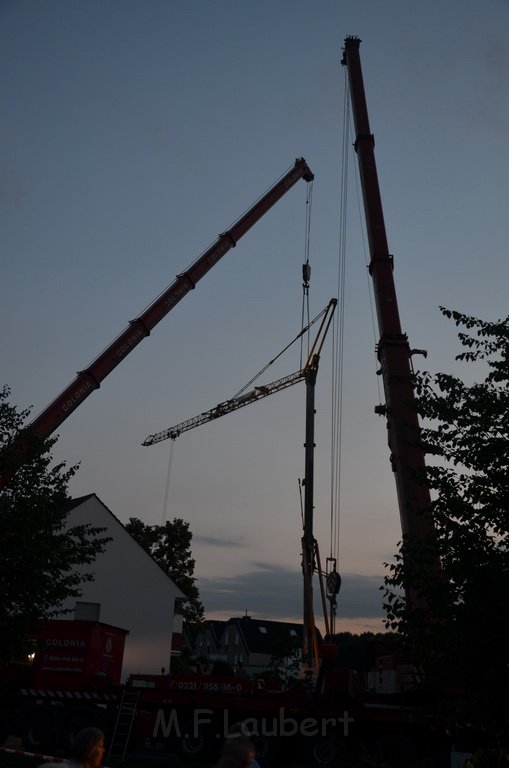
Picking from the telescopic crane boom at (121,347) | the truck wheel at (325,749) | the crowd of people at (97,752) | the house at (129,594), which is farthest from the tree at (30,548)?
the house at (129,594)

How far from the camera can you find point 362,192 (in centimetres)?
2477

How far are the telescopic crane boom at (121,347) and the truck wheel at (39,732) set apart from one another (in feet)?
26.4

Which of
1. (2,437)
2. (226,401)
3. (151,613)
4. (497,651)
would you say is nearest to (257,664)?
(226,401)

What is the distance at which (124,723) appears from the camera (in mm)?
20484

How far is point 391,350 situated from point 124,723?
12783 mm

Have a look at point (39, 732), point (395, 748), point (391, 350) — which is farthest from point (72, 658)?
point (391, 350)

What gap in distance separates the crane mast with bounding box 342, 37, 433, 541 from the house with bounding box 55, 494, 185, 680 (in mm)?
24377

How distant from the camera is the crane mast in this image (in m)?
17.4

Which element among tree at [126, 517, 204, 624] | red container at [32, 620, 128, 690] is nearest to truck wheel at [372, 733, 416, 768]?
red container at [32, 620, 128, 690]

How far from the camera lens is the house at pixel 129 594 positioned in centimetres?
4034

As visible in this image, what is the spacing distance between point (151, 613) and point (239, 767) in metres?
39.2

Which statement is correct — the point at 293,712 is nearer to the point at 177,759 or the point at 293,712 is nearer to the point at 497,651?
the point at 177,759

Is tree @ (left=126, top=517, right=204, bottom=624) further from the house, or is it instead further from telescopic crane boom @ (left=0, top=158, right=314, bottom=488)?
telescopic crane boom @ (left=0, top=158, right=314, bottom=488)

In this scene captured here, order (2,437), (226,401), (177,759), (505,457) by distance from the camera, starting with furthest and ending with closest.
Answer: (226,401)
(177,759)
(2,437)
(505,457)
